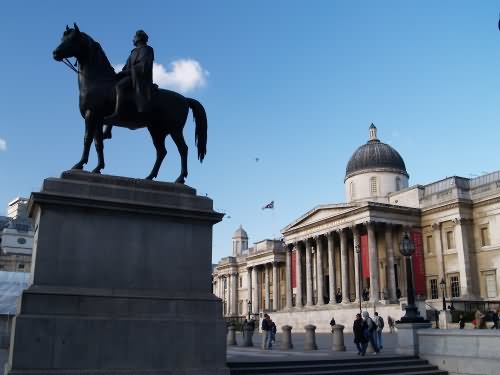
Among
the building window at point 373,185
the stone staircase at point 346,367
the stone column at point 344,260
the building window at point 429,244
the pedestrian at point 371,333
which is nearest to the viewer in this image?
the stone staircase at point 346,367

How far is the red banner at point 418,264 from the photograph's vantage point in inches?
2227

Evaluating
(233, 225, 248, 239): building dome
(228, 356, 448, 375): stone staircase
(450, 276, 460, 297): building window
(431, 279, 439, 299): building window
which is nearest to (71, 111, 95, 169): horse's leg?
(228, 356, 448, 375): stone staircase

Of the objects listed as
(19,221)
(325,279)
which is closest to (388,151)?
(325,279)

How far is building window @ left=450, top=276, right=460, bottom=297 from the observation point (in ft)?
177

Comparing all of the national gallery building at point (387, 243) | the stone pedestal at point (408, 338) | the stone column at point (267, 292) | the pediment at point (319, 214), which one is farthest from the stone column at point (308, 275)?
the stone pedestal at point (408, 338)

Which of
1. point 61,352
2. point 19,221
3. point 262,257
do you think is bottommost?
point 61,352

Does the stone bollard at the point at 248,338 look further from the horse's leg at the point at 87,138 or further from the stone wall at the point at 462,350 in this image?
the horse's leg at the point at 87,138

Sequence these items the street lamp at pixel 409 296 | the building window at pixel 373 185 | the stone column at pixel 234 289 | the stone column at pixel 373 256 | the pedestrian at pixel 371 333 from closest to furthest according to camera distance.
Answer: the street lamp at pixel 409 296 < the pedestrian at pixel 371 333 < the stone column at pixel 373 256 < the building window at pixel 373 185 < the stone column at pixel 234 289

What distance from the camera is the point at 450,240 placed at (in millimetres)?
55469

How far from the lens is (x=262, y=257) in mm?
85500

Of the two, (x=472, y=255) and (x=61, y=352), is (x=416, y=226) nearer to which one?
(x=472, y=255)

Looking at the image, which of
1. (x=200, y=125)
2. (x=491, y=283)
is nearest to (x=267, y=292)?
(x=491, y=283)

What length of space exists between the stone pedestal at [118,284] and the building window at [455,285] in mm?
47870

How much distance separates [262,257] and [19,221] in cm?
5748
